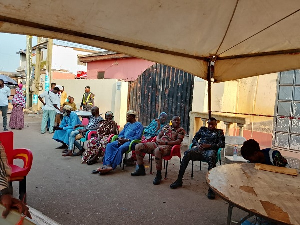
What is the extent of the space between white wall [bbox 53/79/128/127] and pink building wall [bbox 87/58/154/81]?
7.20 feet

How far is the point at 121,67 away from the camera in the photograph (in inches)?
556

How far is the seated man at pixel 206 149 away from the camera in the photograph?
426cm

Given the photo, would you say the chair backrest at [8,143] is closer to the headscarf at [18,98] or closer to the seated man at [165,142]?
the seated man at [165,142]

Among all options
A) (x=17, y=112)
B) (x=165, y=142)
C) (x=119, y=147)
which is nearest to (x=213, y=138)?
(x=165, y=142)

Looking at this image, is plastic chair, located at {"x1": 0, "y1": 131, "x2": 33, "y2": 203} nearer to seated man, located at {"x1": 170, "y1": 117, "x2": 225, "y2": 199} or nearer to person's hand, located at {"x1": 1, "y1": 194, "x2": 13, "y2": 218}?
person's hand, located at {"x1": 1, "y1": 194, "x2": 13, "y2": 218}

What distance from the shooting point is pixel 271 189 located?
2314 mm

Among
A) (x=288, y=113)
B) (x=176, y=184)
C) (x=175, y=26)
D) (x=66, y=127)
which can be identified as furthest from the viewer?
(x=66, y=127)

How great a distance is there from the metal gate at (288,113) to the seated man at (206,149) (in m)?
2.01

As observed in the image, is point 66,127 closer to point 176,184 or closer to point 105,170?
point 105,170

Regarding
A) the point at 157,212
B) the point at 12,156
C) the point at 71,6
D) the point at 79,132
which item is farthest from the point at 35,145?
the point at 71,6

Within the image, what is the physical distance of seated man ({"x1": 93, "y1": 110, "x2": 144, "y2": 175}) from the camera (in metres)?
4.89

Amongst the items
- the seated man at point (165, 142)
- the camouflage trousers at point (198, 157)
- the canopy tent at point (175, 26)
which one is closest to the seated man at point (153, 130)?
the seated man at point (165, 142)

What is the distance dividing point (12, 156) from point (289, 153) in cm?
547

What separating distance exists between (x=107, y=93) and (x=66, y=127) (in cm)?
507
